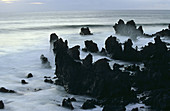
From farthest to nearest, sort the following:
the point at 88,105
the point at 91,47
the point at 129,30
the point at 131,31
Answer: the point at 129,30
the point at 131,31
the point at 91,47
the point at 88,105

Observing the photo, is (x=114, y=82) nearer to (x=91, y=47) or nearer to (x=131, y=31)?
(x=91, y=47)

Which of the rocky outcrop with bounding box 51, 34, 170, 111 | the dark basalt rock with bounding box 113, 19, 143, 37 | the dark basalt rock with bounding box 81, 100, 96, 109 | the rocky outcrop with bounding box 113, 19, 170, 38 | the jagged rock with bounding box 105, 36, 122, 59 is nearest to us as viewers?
the dark basalt rock with bounding box 81, 100, 96, 109

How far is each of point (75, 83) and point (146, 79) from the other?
549 centimetres

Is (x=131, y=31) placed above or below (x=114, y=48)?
above

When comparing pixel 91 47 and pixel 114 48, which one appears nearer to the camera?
pixel 114 48

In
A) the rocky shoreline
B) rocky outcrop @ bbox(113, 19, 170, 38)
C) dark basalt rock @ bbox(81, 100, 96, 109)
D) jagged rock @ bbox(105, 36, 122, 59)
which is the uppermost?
rocky outcrop @ bbox(113, 19, 170, 38)

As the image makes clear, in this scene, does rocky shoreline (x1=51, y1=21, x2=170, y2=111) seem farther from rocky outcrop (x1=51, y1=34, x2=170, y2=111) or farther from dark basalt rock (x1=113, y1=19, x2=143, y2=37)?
dark basalt rock (x1=113, y1=19, x2=143, y2=37)

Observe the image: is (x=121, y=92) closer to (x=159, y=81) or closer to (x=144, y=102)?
(x=144, y=102)

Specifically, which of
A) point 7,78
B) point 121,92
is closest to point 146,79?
point 121,92

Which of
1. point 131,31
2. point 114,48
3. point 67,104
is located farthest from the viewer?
point 131,31

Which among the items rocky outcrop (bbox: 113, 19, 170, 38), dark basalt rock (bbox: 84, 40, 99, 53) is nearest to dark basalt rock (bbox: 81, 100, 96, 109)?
dark basalt rock (bbox: 84, 40, 99, 53)

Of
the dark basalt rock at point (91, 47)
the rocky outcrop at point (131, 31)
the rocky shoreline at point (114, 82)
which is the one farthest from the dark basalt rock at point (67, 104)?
the rocky outcrop at point (131, 31)

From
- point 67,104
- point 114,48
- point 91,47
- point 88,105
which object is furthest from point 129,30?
point 67,104

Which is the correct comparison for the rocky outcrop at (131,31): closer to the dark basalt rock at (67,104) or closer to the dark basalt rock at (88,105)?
the dark basalt rock at (88,105)
